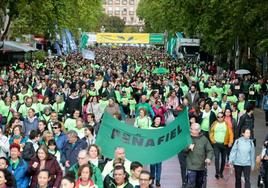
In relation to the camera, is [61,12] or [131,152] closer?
[131,152]

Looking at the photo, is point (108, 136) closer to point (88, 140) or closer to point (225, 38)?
point (88, 140)

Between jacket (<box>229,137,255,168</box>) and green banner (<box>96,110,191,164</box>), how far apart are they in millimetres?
1709

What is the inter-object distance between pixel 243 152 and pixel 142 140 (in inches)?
93.3

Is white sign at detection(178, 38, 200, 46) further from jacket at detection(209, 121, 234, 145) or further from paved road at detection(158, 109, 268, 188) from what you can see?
jacket at detection(209, 121, 234, 145)

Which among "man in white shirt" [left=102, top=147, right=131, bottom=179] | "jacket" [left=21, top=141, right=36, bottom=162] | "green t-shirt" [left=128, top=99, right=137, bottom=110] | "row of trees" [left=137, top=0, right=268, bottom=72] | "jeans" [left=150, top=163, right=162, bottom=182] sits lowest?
"jeans" [left=150, top=163, right=162, bottom=182]

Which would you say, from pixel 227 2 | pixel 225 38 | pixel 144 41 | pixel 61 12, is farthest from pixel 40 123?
pixel 144 41

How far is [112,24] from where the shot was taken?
162 meters

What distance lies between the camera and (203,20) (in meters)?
35.3

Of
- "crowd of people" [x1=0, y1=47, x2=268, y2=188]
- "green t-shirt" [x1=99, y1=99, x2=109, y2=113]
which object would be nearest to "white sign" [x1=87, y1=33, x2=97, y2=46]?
"crowd of people" [x1=0, y1=47, x2=268, y2=188]

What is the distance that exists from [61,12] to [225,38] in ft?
39.3

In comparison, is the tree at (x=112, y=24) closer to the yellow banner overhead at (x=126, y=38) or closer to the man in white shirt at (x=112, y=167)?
the yellow banner overhead at (x=126, y=38)

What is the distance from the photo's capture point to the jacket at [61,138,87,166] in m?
11.4

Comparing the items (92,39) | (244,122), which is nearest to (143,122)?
(244,122)

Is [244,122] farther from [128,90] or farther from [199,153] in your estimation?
[128,90]
